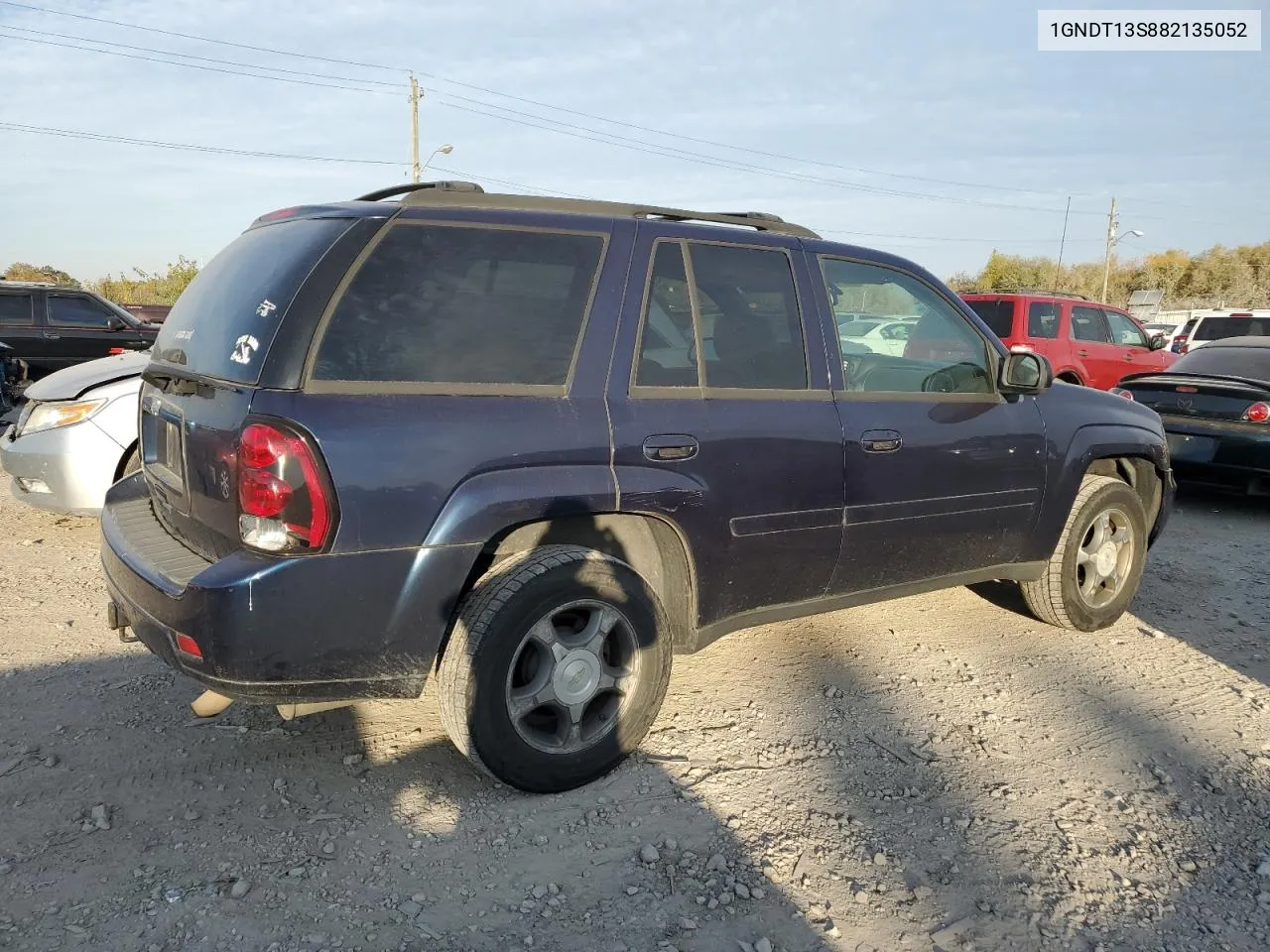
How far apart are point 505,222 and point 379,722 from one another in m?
1.88

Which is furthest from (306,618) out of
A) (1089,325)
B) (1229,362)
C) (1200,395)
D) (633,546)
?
(1089,325)

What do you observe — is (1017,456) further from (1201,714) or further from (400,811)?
(400,811)

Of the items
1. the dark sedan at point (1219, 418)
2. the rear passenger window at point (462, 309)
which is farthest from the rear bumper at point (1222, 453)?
the rear passenger window at point (462, 309)

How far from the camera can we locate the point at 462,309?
2.89m

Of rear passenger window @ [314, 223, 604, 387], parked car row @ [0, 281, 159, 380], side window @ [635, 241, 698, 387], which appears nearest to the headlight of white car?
rear passenger window @ [314, 223, 604, 387]

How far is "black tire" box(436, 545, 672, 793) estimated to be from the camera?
2834 mm

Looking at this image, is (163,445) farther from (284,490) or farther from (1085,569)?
(1085,569)

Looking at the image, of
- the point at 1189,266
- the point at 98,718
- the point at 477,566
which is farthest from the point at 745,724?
the point at 1189,266

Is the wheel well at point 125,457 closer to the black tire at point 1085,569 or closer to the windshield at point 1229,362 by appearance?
the black tire at point 1085,569

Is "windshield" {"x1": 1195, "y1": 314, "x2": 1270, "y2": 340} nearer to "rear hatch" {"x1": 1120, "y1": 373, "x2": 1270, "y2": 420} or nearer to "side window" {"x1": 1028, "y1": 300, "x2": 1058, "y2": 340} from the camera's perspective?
"side window" {"x1": 1028, "y1": 300, "x2": 1058, "y2": 340}

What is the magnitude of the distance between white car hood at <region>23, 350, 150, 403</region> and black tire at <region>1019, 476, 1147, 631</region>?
511 centimetres

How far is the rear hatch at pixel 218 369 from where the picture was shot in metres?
2.69

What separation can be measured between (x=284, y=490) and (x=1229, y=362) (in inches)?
335

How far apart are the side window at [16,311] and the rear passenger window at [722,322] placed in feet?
41.0
